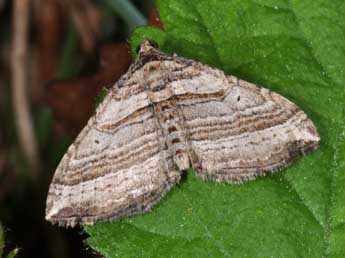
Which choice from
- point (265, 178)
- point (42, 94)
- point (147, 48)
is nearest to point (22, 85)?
point (42, 94)

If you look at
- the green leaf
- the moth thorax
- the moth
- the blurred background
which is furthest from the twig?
the moth thorax

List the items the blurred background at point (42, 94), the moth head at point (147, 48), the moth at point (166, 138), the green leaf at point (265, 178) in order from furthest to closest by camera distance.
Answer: the blurred background at point (42, 94) < the moth head at point (147, 48) < the moth at point (166, 138) < the green leaf at point (265, 178)

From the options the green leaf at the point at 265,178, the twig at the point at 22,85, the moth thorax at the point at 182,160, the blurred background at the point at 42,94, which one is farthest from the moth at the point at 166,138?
the twig at the point at 22,85

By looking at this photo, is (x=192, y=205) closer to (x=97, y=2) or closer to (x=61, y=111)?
(x=61, y=111)

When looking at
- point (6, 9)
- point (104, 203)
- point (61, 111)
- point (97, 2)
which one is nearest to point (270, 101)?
point (104, 203)

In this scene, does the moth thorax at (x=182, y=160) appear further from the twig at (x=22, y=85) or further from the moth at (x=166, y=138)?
the twig at (x=22, y=85)

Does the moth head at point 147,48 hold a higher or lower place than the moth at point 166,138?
higher
